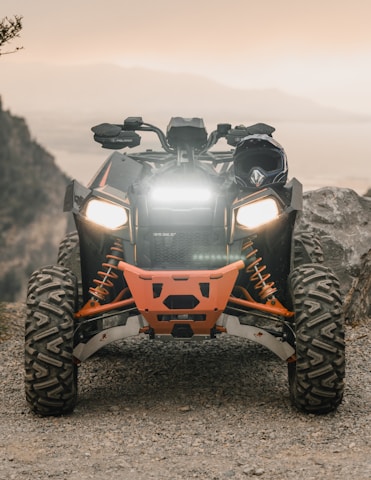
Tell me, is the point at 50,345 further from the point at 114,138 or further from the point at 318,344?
the point at 114,138

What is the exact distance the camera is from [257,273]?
7039 mm

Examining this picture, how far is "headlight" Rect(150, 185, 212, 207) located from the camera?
7.00m

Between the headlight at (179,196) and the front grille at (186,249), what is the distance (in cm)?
26

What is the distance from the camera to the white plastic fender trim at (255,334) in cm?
674

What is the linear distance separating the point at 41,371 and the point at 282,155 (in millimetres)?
2320

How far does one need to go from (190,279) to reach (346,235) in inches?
196

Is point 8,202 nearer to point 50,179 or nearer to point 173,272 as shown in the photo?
point 50,179

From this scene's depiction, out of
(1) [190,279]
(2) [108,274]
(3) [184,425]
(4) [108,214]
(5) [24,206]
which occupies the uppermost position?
(4) [108,214]

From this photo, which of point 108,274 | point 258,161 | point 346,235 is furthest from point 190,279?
point 346,235

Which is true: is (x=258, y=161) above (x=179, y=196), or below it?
above

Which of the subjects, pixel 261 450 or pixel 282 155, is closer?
pixel 261 450

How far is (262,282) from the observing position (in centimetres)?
703

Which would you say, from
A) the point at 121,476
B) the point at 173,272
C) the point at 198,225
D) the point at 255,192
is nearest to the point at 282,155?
the point at 255,192

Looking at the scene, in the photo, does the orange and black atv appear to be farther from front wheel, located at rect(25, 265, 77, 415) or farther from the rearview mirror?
the rearview mirror
